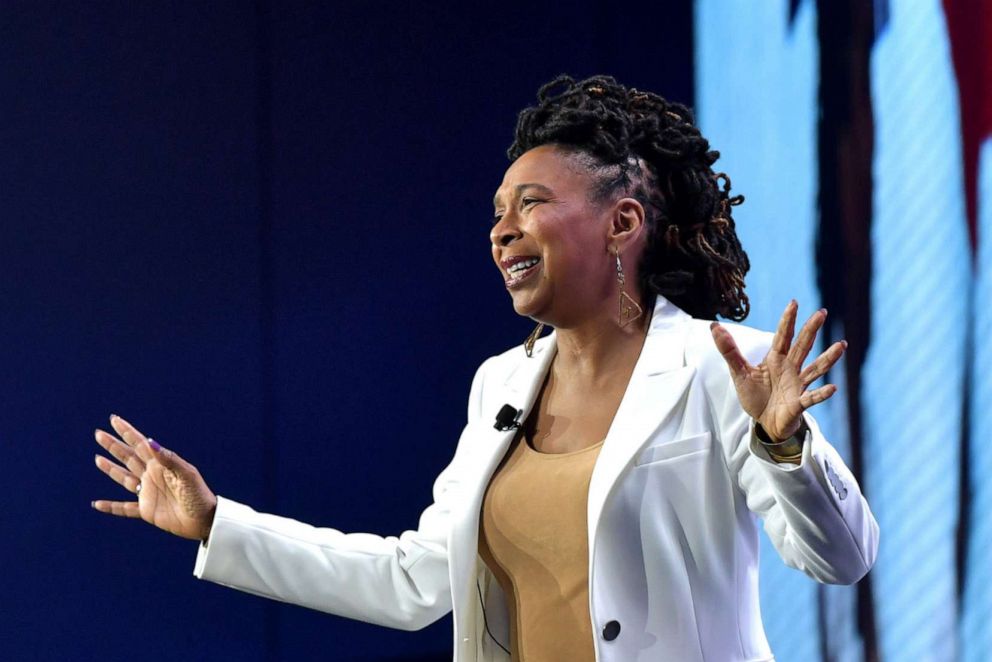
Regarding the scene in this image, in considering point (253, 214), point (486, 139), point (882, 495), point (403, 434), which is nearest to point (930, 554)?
point (882, 495)

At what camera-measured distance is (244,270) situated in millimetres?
3455

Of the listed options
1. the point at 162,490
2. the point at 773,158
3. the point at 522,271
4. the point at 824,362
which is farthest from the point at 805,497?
the point at 773,158

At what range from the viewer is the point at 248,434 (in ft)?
11.3

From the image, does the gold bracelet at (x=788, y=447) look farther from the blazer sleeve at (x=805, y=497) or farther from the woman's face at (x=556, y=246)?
the woman's face at (x=556, y=246)

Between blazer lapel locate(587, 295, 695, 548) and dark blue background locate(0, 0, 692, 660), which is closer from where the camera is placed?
blazer lapel locate(587, 295, 695, 548)

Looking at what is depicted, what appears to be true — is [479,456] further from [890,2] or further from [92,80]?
[92,80]

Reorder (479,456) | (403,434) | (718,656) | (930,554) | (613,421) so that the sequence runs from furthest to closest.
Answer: (403,434) < (930,554) < (479,456) < (613,421) < (718,656)

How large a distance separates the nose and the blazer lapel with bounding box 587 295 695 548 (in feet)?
0.94

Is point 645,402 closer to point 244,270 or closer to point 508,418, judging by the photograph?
point 508,418

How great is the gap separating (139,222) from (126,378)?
419mm

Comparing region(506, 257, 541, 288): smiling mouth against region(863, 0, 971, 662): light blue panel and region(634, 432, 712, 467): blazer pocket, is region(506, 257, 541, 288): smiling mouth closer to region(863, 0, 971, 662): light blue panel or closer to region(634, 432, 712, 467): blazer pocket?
region(634, 432, 712, 467): blazer pocket

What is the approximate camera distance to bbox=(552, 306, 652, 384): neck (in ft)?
7.04

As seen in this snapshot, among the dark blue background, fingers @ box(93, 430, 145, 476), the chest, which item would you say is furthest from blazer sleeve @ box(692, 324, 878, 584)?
the dark blue background

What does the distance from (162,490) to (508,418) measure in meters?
0.60
